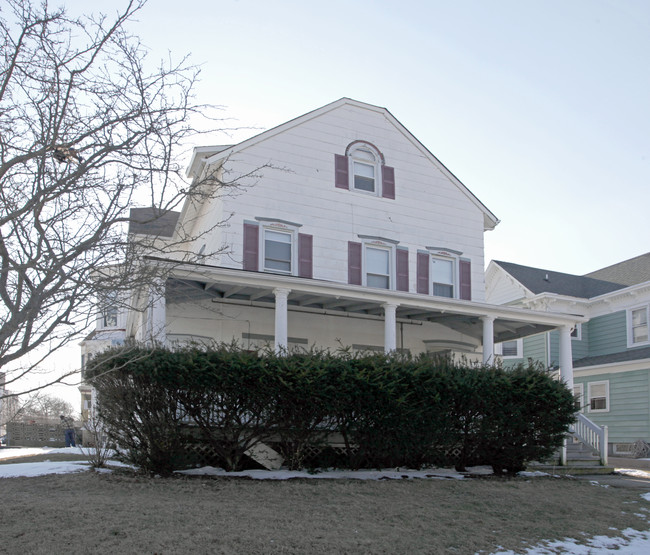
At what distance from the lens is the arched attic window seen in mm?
18547

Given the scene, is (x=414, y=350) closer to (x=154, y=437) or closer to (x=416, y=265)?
(x=416, y=265)

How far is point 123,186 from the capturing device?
617 cm

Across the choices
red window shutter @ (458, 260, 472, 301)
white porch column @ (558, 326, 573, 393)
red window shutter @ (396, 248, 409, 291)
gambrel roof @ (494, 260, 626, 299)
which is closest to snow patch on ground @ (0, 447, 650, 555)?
white porch column @ (558, 326, 573, 393)

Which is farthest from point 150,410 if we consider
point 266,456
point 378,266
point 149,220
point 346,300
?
point 378,266

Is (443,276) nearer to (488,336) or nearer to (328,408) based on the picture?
(488,336)

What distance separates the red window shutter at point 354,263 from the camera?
17875mm

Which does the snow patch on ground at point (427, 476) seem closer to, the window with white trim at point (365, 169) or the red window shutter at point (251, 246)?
the red window shutter at point (251, 246)

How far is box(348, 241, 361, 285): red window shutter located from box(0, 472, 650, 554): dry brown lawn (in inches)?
302

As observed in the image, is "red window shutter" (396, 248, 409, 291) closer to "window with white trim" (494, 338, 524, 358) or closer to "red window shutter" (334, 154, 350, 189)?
"red window shutter" (334, 154, 350, 189)

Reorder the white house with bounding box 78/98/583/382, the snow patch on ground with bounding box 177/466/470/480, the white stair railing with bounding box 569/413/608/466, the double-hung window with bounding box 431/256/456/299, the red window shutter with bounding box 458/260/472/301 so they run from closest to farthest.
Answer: the snow patch on ground with bounding box 177/466/470/480, the white stair railing with bounding box 569/413/608/466, the white house with bounding box 78/98/583/382, the double-hung window with bounding box 431/256/456/299, the red window shutter with bounding box 458/260/472/301

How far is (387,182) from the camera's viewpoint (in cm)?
1900

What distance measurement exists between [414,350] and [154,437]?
970cm

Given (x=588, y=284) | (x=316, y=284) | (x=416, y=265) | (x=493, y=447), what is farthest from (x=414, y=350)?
(x=588, y=284)

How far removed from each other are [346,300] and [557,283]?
1347cm
